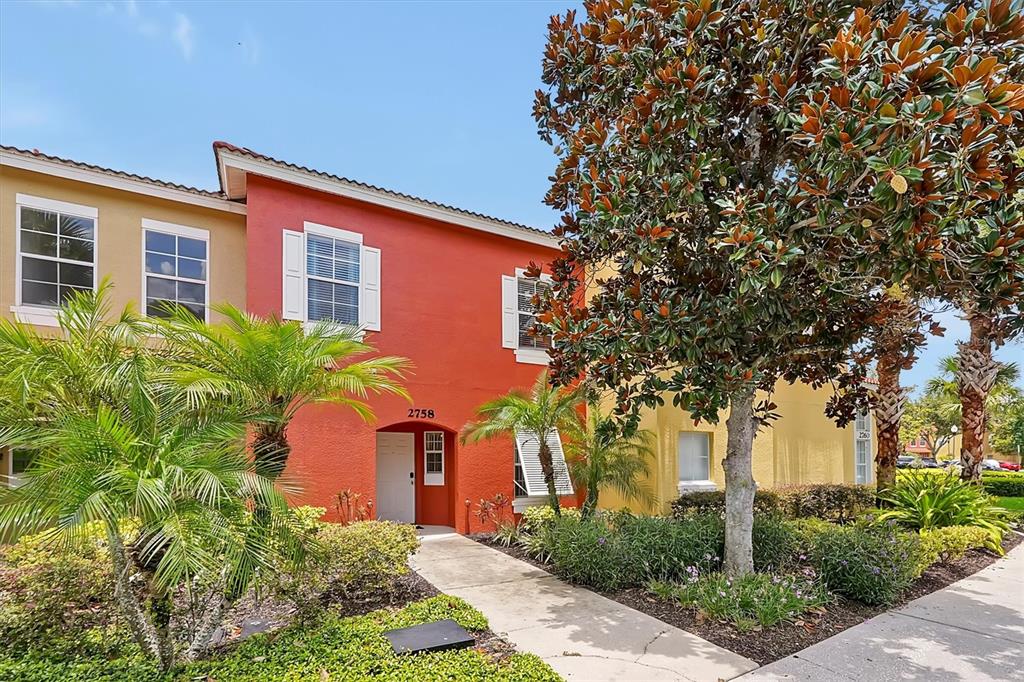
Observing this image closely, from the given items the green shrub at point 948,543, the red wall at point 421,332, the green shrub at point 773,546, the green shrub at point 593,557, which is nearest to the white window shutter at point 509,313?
the red wall at point 421,332

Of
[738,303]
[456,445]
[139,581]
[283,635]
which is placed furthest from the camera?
A: [456,445]

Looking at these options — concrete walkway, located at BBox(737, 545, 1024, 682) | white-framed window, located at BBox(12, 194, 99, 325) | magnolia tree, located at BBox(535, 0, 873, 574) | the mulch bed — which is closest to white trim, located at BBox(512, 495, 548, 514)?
the mulch bed

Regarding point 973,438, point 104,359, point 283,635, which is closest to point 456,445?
point 283,635

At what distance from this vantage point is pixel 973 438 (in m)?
14.0

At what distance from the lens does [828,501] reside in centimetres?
Result: 1385

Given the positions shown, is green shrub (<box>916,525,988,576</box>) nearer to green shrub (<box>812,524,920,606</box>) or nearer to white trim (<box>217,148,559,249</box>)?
green shrub (<box>812,524,920,606</box>)

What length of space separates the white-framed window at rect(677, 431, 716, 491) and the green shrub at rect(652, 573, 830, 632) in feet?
19.6

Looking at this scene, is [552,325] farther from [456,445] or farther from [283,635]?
[456,445]

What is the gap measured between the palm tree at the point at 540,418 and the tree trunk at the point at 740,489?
3269 mm

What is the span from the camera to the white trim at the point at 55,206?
9531 millimetres

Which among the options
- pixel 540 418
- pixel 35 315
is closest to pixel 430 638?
pixel 540 418

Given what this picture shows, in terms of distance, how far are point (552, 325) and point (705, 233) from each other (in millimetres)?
2314

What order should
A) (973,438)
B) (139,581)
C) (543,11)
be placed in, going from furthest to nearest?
(973,438) < (543,11) < (139,581)

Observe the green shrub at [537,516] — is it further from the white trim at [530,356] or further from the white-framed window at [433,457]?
the white trim at [530,356]
